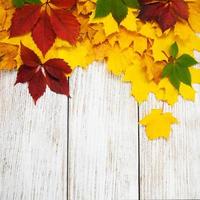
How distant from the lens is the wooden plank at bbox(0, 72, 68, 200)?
69cm

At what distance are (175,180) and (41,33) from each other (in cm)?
33

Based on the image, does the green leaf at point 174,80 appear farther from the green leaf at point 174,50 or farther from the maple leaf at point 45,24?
the maple leaf at point 45,24

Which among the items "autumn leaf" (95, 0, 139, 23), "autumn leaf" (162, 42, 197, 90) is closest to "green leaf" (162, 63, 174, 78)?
"autumn leaf" (162, 42, 197, 90)

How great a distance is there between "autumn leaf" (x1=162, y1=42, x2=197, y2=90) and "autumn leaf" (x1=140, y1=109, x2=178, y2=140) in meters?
0.05

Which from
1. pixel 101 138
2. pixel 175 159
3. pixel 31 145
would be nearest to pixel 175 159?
pixel 175 159

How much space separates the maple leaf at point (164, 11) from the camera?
680 millimetres

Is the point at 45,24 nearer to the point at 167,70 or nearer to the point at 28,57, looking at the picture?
the point at 28,57

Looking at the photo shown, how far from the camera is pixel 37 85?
700 millimetres

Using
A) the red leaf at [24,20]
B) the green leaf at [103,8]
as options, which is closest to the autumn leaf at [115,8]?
the green leaf at [103,8]

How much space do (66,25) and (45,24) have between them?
0.12ft

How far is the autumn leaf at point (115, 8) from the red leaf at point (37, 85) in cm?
14

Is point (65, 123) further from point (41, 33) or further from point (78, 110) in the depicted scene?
point (41, 33)

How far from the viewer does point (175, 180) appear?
0.68 metres

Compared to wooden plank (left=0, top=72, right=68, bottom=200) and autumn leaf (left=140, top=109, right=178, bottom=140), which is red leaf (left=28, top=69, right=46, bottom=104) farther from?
autumn leaf (left=140, top=109, right=178, bottom=140)
